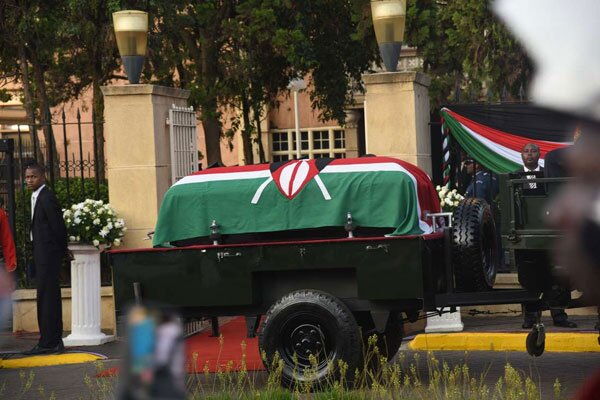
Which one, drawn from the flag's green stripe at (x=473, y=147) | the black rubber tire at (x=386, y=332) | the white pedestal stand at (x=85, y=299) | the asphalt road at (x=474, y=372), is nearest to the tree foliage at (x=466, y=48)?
the flag's green stripe at (x=473, y=147)

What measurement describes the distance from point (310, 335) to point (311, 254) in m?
0.65

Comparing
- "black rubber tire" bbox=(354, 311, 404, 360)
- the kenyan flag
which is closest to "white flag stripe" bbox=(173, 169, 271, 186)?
"black rubber tire" bbox=(354, 311, 404, 360)

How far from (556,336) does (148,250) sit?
13.5ft

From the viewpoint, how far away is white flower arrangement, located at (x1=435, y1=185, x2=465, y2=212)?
44.4 feet

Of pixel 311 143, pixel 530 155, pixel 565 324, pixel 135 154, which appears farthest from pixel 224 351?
pixel 311 143

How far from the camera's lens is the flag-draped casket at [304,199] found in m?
9.50

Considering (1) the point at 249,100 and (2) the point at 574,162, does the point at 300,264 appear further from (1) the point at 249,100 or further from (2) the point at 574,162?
(1) the point at 249,100

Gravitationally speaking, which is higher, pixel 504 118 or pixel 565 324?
pixel 504 118

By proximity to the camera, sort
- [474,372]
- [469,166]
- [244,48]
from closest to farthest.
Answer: [474,372]
[469,166]
[244,48]

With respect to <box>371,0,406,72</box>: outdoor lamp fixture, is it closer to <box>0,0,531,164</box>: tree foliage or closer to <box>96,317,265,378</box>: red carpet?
<box>96,317,265,378</box>: red carpet

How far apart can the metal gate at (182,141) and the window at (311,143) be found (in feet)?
78.6

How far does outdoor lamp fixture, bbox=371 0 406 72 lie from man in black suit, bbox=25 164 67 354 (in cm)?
387

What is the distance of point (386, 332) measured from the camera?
33.4 feet

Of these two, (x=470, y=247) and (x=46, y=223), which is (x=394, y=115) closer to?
(x=46, y=223)
